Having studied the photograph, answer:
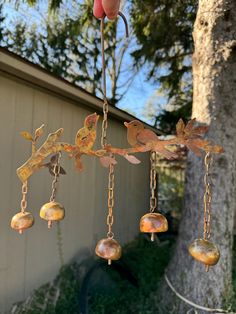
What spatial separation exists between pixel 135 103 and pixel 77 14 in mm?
6273

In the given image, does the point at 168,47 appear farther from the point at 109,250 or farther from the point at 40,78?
the point at 109,250

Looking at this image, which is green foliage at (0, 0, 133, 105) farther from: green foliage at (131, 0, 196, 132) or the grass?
the grass

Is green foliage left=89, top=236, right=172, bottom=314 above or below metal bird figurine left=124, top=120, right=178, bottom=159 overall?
below

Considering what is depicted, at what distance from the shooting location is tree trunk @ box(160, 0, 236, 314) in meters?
3.35

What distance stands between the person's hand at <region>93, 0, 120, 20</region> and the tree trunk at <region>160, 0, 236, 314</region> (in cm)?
207

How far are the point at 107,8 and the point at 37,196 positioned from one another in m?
2.54

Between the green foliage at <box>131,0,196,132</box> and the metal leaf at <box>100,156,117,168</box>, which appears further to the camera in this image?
the green foliage at <box>131,0,196,132</box>

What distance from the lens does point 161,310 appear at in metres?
3.53

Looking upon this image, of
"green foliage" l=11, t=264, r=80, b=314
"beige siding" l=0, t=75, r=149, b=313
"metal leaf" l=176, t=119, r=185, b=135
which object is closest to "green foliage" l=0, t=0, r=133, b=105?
"beige siding" l=0, t=75, r=149, b=313

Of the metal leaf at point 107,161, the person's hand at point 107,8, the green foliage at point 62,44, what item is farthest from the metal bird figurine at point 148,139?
the green foliage at point 62,44

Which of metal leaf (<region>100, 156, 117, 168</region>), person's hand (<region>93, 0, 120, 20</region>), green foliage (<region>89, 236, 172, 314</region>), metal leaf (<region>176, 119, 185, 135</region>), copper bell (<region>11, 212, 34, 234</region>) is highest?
person's hand (<region>93, 0, 120, 20</region>)

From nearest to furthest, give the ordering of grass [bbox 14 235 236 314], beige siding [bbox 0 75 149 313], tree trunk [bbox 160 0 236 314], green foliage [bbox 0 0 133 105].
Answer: beige siding [bbox 0 75 149 313] < tree trunk [bbox 160 0 236 314] < grass [bbox 14 235 236 314] < green foliage [bbox 0 0 133 105]

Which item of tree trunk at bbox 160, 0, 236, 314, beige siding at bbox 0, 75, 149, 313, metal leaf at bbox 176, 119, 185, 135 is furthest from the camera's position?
tree trunk at bbox 160, 0, 236, 314

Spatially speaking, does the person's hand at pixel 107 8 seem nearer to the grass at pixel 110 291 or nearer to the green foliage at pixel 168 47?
the grass at pixel 110 291
